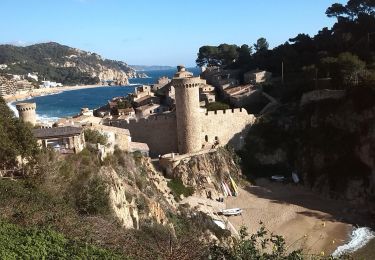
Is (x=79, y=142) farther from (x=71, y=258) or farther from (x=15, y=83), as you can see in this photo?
(x=15, y=83)

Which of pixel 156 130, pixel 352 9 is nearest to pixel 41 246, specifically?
pixel 156 130

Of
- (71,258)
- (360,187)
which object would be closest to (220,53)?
(360,187)

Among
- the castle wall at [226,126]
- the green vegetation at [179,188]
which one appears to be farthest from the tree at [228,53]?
the green vegetation at [179,188]

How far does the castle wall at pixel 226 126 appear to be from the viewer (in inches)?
1278

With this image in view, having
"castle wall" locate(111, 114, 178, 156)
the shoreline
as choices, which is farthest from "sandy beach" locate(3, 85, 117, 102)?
"castle wall" locate(111, 114, 178, 156)

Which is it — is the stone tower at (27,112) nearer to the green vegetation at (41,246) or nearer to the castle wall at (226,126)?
the castle wall at (226,126)

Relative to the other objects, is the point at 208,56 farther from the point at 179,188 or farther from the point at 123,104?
the point at 179,188

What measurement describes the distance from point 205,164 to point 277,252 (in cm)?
2127

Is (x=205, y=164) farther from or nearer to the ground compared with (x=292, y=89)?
nearer to the ground

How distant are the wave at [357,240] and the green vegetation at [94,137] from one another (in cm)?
1396

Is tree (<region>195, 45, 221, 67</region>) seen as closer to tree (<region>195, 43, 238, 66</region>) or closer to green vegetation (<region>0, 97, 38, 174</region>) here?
tree (<region>195, 43, 238, 66</region>)

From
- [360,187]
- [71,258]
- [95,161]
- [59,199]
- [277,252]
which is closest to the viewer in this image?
[277,252]

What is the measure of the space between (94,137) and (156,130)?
7847mm

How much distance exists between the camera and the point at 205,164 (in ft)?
102
